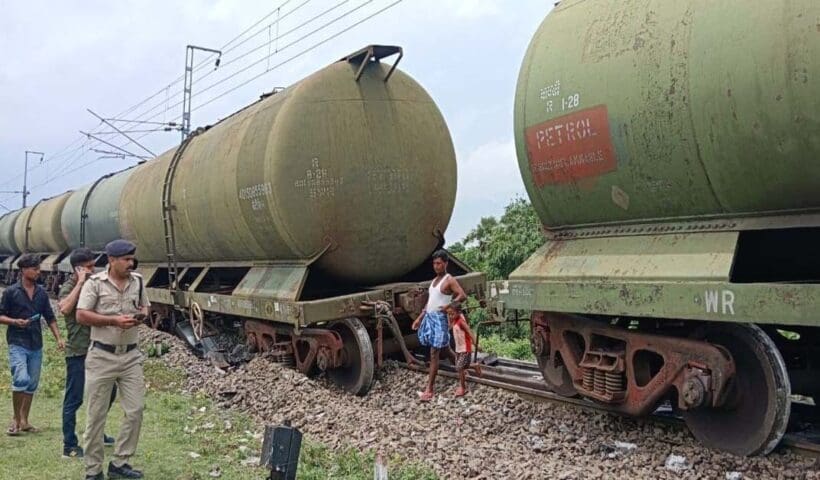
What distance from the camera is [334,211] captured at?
8414mm

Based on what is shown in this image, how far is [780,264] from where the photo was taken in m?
5.14

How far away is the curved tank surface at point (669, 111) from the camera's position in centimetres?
407

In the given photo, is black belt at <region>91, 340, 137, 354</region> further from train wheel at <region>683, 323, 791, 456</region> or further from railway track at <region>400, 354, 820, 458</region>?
train wheel at <region>683, 323, 791, 456</region>

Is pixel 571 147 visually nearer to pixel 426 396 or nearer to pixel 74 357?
pixel 426 396

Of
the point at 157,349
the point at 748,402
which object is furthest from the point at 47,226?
the point at 748,402

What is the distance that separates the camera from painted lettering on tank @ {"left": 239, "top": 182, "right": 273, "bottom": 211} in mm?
8377

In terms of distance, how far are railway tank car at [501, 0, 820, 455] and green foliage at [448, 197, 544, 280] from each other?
10281 mm

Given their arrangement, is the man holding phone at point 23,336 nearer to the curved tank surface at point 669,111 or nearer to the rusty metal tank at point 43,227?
the curved tank surface at point 669,111

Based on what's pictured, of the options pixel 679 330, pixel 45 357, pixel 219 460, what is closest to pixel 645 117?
pixel 679 330

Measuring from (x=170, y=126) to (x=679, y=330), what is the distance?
28.3 m

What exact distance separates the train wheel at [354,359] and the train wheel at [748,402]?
3.85 metres

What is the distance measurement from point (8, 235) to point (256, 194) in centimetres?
2357

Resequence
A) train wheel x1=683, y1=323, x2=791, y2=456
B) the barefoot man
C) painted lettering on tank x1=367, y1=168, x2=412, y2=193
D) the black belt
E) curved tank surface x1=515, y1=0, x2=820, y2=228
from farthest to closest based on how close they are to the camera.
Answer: painted lettering on tank x1=367, y1=168, x2=412, y2=193, the barefoot man, the black belt, train wheel x1=683, y1=323, x2=791, y2=456, curved tank surface x1=515, y1=0, x2=820, y2=228

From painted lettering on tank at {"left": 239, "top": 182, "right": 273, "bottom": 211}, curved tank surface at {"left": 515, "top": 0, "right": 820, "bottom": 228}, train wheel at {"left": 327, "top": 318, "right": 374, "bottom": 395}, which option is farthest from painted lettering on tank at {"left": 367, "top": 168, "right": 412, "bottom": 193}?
curved tank surface at {"left": 515, "top": 0, "right": 820, "bottom": 228}
